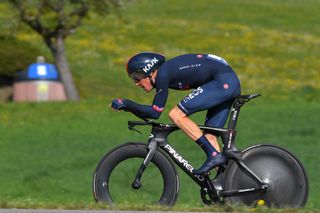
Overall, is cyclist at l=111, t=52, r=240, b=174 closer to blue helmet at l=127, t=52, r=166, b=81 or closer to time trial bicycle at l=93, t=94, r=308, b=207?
blue helmet at l=127, t=52, r=166, b=81

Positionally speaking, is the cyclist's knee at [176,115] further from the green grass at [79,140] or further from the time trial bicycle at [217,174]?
the green grass at [79,140]

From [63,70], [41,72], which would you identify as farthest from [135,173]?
[41,72]

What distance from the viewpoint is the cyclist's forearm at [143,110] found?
299 inches

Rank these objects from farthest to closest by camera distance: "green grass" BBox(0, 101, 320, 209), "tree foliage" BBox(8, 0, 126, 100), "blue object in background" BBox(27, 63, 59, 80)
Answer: "blue object in background" BBox(27, 63, 59, 80), "tree foliage" BBox(8, 0, 126, 100), "green grass" BBox(0, 101, 320, 209)

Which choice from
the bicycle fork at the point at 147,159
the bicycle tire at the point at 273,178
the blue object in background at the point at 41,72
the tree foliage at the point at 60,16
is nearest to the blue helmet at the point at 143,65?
the bicycle fork at the point at 147,159

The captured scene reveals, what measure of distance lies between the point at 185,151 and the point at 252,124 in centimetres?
314

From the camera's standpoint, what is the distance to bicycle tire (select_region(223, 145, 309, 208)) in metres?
7.81

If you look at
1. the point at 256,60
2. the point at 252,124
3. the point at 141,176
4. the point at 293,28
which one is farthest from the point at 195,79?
the point at 293,28

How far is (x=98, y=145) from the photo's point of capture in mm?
16422

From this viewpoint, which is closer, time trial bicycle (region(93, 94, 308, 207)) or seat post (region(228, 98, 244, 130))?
time trial bicycle (region(93, 94, 308, 207))

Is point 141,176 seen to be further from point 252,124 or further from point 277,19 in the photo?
point 277,19

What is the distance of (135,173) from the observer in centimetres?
777

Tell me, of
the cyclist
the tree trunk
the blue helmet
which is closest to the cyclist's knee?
the cyclist

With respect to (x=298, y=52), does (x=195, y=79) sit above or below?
above
